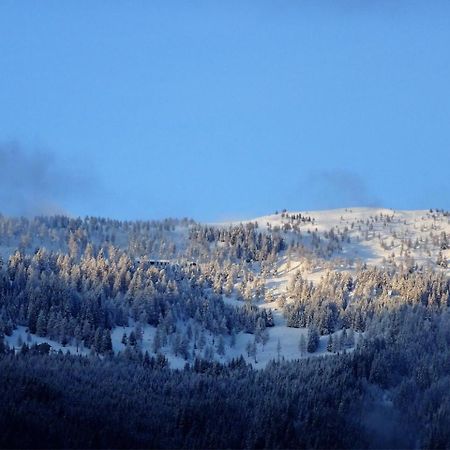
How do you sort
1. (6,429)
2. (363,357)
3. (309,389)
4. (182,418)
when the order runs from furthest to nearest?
1. (363,357)
2. (309,389)
3. (182,418)
4. (6,429)

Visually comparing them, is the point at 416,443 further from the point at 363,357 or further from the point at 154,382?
the point at 154,382

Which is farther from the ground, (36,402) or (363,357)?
(363,357)

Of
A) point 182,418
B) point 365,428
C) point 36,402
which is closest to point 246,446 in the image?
point 182,418

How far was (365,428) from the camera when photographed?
173750 millimetres

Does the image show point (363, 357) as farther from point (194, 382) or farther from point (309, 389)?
point (194, 382)

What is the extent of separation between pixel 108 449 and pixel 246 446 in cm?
2346

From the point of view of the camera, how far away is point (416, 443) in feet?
568

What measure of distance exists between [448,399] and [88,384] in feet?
209

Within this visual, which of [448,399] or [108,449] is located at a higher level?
[448,399]

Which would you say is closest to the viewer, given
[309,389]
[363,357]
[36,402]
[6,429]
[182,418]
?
[6,429]

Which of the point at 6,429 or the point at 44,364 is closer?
the point at 6,429

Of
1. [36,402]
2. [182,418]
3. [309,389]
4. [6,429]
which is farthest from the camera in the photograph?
[309,389]

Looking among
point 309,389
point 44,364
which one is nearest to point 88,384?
point 44,364

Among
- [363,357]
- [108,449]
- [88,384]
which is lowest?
[108,449]
